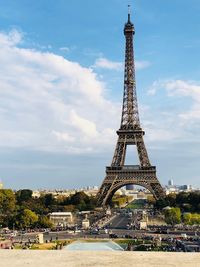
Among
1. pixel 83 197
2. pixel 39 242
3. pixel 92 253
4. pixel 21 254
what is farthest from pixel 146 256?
pixel 83 197

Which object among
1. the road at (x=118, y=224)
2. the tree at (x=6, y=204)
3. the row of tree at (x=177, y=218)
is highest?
the tree at (x=6, y=204)

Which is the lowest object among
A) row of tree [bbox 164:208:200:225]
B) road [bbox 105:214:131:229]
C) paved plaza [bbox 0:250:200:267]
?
paved plaza [bbox 0:250:200:267]

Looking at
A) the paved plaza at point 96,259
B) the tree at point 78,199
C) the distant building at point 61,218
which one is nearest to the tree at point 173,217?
the distant building at point 61,218

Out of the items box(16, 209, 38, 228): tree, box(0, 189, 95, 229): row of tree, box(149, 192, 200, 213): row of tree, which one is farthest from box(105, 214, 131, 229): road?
box(16, 209, 38, 228): tree

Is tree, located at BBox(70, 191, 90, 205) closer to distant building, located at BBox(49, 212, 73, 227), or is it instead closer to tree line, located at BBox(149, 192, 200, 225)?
tree line, located at BBox(149, 192, 200, 225)

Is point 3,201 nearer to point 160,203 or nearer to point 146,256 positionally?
point 160,203

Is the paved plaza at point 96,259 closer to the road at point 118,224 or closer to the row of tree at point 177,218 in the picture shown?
the road at point 118,224
